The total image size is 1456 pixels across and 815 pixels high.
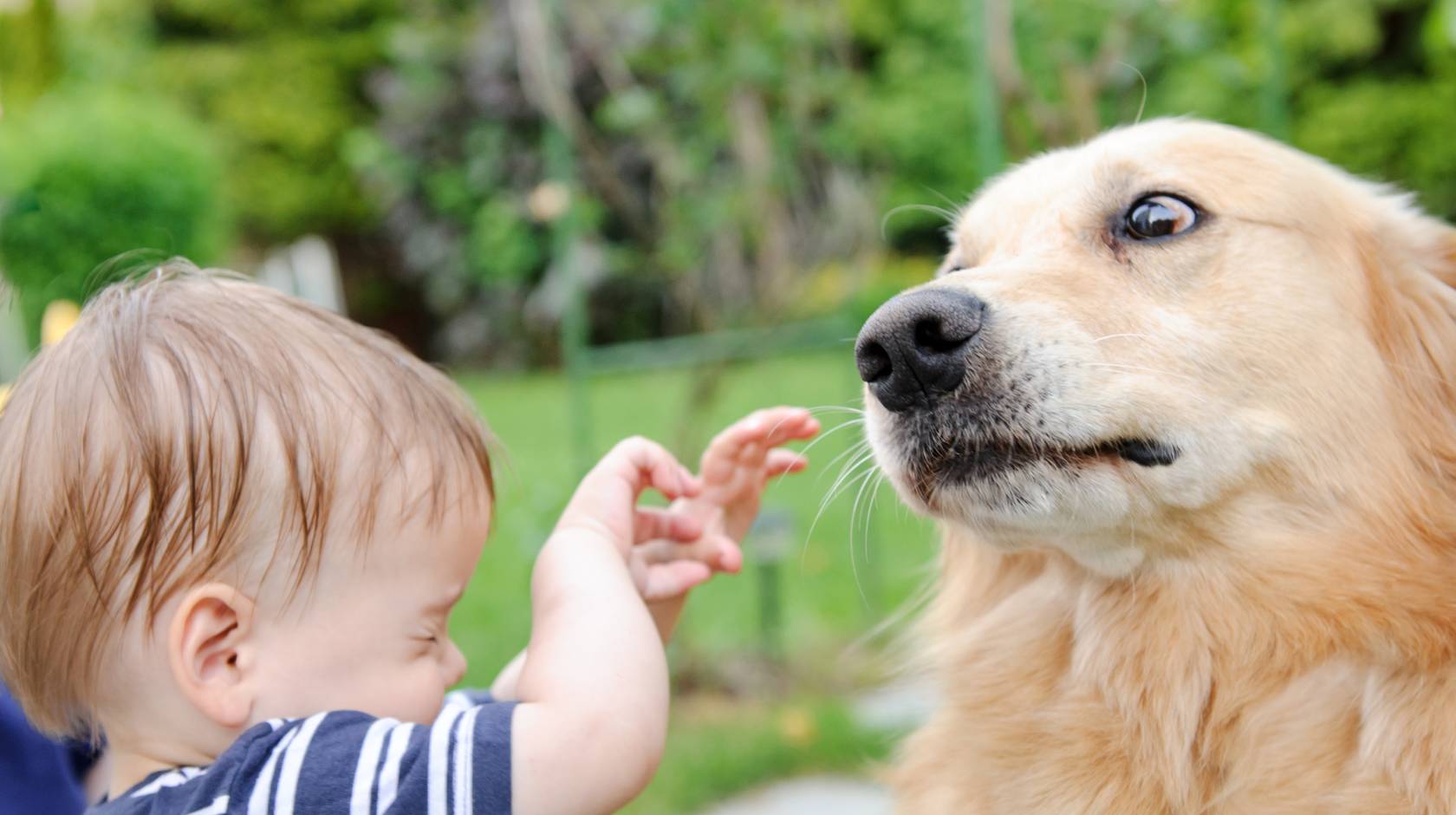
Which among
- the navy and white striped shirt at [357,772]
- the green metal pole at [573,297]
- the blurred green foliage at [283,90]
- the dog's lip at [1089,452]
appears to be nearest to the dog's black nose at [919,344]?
the dog's lip at [1089,452]

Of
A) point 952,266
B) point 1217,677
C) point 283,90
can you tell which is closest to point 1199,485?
point 1217,677

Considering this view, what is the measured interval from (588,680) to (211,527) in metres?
0.43

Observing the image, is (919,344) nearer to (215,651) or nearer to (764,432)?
(764,432)

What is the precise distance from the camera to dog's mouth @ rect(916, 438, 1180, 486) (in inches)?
60.6

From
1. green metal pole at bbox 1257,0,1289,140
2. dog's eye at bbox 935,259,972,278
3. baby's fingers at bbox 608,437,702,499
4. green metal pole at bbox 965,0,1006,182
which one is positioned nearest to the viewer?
baby's fingers at bbox 608,437,702,499

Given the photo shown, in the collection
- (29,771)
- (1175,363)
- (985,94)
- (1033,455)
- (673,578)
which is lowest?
(29,771)

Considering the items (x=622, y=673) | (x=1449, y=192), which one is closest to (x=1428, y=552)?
(x=622, y=673)

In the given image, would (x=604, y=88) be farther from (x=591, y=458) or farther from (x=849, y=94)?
(x=591, y=458)

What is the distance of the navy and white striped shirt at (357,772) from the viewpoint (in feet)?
4.03

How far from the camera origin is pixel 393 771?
4.08 feet

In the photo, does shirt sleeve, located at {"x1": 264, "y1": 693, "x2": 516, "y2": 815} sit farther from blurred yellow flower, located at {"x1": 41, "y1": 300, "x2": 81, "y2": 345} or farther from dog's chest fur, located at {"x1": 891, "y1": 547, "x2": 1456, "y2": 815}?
blurred yellow flower, located at {"x1": 41, "y1": 300, "x2": 81, "y2": 345}

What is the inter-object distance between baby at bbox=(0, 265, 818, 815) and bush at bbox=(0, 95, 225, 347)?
272cm

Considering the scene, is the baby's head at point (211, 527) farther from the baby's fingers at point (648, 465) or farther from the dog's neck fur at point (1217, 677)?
the dog's neck fur at point (1217, 677)

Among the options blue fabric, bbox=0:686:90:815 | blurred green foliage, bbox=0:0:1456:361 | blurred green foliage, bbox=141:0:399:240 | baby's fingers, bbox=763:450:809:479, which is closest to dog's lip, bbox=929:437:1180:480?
baby's fingers, bbox=763:450:809:479
